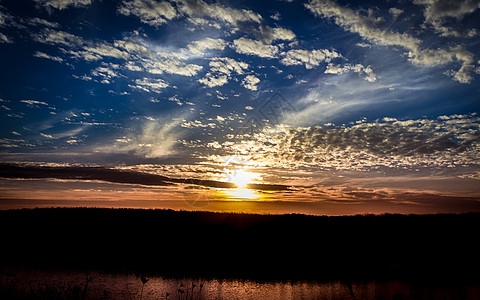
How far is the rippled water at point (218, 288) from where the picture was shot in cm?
1315

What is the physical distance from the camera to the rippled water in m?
13.1

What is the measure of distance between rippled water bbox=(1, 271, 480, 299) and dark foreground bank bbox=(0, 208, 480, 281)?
2.31 meters

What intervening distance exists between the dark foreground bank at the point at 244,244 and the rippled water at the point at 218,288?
2.31m

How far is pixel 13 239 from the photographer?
96.5ft

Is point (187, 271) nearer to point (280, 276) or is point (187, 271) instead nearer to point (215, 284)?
point (215, 284)

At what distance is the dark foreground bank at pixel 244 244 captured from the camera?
69.5 feet

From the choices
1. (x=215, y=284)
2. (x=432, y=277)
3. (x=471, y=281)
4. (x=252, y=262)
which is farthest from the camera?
(x=252, y=262)

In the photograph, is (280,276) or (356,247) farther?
(356,247)

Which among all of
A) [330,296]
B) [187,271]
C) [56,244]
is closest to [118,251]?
[56,244]

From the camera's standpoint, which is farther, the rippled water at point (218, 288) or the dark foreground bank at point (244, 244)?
the dark foreground bank at point (244, 244)

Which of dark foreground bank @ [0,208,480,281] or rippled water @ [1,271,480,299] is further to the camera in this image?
dark foreground bank @ [0,208,480,281]

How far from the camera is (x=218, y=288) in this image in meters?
15.3

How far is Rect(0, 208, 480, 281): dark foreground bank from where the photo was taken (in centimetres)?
2119

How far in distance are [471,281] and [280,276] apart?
42.3 ft
